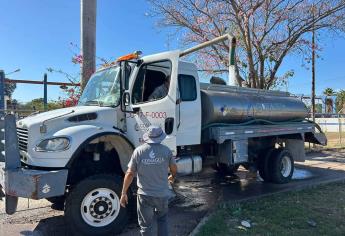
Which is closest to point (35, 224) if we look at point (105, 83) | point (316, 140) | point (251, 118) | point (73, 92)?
point (105, 83)

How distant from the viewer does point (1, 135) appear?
5887 mm

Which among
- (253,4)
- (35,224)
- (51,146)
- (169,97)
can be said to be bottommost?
(35,224)

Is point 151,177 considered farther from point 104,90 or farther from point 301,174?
point 301,174

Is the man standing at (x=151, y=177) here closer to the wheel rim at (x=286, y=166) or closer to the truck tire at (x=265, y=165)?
the truck tire at (x=265, y=165)

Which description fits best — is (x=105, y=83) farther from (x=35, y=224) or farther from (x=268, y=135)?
(x=268, y=135)

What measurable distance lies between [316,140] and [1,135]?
8.47 m

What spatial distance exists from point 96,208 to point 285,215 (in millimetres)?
3150

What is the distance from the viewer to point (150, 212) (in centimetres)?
469

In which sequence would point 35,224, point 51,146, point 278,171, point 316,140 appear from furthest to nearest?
point 316,140
point 278,171
point 35,224
point 51,146

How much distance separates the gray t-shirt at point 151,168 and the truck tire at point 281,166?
5.51 meters

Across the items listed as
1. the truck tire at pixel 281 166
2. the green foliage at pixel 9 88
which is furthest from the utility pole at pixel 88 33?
the truck tire at pixel 281 166

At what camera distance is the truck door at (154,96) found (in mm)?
6652

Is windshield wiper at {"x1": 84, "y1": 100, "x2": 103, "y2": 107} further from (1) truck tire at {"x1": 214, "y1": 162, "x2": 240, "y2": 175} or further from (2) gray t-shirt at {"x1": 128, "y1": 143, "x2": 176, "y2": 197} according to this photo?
(1) truck tire at {"x1": 214, "y1": 162, "x2": 240, "y2": 175}

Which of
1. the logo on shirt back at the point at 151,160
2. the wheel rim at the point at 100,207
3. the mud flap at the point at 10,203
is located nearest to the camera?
the logo on shirt back at the point at 151,160
